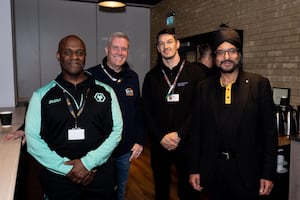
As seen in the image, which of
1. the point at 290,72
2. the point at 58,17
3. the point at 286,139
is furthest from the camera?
the point at 58,17

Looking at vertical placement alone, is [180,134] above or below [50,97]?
below

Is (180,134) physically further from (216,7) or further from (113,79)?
(216,7)

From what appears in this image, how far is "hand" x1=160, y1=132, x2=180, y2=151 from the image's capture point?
6.95 feet

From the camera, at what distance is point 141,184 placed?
11.1 feet

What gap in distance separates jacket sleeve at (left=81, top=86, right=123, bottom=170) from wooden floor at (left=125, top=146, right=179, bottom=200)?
1549 millimetres

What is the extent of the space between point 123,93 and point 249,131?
3.07 ft

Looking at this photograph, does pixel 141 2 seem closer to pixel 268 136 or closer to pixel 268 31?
pixel 268 31

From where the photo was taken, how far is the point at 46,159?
152 cm

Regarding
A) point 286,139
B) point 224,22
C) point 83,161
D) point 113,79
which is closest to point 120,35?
point 113,79

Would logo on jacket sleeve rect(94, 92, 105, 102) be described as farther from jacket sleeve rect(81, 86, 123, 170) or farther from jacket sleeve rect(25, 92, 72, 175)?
jacket sleeve rect(25, 92, 72, 175)

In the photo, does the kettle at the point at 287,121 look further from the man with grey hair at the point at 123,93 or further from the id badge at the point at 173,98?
the man with grey hair at the point at 123,93

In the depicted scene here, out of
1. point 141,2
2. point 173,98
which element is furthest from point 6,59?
point 141,2

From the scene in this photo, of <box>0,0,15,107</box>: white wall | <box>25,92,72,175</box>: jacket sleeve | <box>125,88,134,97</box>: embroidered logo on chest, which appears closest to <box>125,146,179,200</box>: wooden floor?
<box>125,88,134,97</box>: embroidered logo on chest

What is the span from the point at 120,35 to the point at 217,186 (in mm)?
1245
